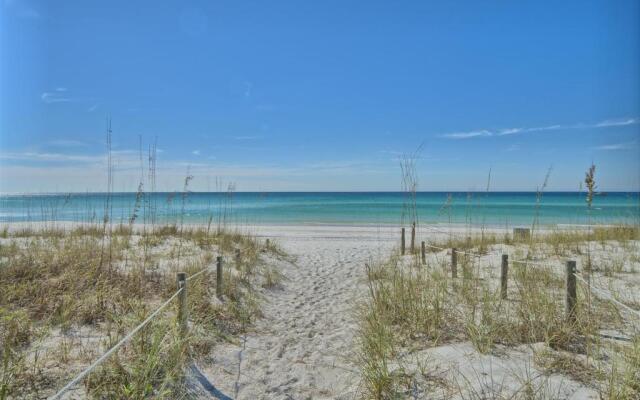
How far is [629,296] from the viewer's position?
448 cm

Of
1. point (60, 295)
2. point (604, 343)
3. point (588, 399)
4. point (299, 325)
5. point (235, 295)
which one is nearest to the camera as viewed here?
point (588, 399)

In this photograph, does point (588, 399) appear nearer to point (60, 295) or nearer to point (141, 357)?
point (141, 357)

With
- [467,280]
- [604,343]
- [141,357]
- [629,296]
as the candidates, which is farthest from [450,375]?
[629,296]

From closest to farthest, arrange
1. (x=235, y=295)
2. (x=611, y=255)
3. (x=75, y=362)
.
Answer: (x=75, y=362) → (x=235, y=295) → (x=611, y=255)

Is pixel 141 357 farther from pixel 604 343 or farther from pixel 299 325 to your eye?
pixel 604 343

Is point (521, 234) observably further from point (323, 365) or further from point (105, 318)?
point (105, 318)

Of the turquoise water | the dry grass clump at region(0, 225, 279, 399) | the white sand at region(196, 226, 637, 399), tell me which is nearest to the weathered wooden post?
the turquoise water

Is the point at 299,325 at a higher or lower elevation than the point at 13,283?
lower

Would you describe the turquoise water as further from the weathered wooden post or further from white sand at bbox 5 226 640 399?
white sand at bbox 5 226 640 399

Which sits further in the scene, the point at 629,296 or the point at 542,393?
the point at 629,296

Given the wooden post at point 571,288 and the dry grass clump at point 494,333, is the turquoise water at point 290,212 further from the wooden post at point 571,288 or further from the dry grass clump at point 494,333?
the dry grass clump at point 494,333

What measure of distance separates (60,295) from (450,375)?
4229mm

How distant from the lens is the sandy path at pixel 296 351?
9.62 ft

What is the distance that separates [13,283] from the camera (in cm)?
426
